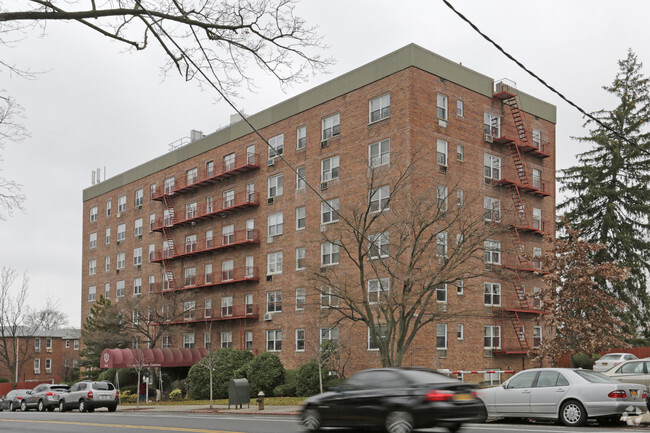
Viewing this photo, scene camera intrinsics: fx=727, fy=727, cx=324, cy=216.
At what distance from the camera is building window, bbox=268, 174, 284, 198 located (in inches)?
1831

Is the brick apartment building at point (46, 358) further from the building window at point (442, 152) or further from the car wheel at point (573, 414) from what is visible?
the car wheel at point (573, 414)

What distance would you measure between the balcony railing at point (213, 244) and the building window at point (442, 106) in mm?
14966

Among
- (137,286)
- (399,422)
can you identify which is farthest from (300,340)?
(399,422)

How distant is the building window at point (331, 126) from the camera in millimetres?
42500

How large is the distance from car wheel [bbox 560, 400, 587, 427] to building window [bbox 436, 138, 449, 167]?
74.4ft

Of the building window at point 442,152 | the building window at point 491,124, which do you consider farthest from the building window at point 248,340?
the building window at point 491,124

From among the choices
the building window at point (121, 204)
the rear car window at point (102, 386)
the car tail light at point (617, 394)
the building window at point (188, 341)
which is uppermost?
the building window at point (121, 204)

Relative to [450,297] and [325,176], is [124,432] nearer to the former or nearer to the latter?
[450,297]

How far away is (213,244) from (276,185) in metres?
8.28

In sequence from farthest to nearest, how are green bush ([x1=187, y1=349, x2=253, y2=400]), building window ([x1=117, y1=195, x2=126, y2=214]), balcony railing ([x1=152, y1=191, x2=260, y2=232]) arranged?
building window ([x1=117, y1=195, x2=126, y2=214]) < balcony railing ([x1=152, y1=191, x2=260, y2=232]) < green bush ([x1=187, y1=349, x2=253, y2=400])

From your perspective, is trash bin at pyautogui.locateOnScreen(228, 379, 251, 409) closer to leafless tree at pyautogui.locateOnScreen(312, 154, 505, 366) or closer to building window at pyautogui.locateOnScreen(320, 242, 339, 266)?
leafless tree at pyautogui.locateOnScreen(312, 154, 505, 366)

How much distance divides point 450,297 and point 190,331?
71.3 ft

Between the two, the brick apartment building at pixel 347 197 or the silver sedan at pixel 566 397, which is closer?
the silver sedan at pixel 566 397

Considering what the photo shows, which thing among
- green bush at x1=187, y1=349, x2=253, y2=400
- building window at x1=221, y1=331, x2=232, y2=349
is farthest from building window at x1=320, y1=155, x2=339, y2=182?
building window at x1=221, y1=331, x2=232, y2=349
